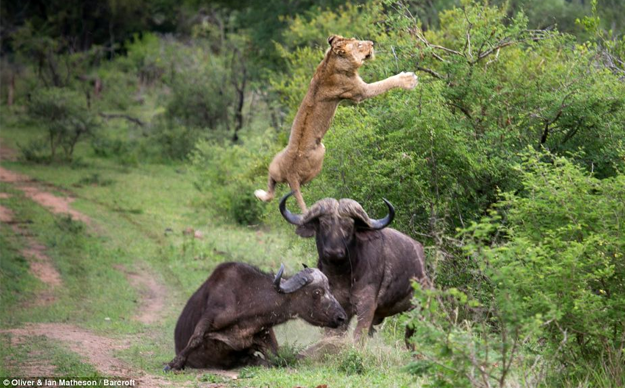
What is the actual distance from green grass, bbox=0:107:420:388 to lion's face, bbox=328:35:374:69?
3229mm

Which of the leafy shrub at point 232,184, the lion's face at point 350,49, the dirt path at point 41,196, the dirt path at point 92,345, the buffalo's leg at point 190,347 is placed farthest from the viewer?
the leafy shrub at point 232,184

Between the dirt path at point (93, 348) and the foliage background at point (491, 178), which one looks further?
the dirt path at point (93, 348)

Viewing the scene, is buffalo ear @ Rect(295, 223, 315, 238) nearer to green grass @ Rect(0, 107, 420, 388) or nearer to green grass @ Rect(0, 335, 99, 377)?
green grass @ Rect(0, 107, 420, 388)

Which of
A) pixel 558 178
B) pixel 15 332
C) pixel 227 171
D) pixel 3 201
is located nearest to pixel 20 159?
pixel 3 201

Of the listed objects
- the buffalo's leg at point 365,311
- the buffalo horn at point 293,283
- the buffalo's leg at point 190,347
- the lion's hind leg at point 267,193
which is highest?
the lion's hind leg at point 267,193

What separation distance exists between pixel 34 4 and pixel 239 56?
733 inches

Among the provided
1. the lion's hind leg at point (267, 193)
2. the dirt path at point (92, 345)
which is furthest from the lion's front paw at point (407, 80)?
the dirt path at point (92, 345)

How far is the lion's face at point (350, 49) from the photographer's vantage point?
1003cm

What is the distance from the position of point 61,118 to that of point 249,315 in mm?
20851

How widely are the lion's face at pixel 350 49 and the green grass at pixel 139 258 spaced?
3.23 meters

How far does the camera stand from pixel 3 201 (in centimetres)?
2358

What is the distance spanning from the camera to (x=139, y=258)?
64.8 feet

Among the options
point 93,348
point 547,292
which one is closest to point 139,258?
point 93,348

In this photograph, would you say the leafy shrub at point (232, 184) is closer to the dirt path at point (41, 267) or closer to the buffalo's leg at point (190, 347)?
the dirt path at point (41, 267)
